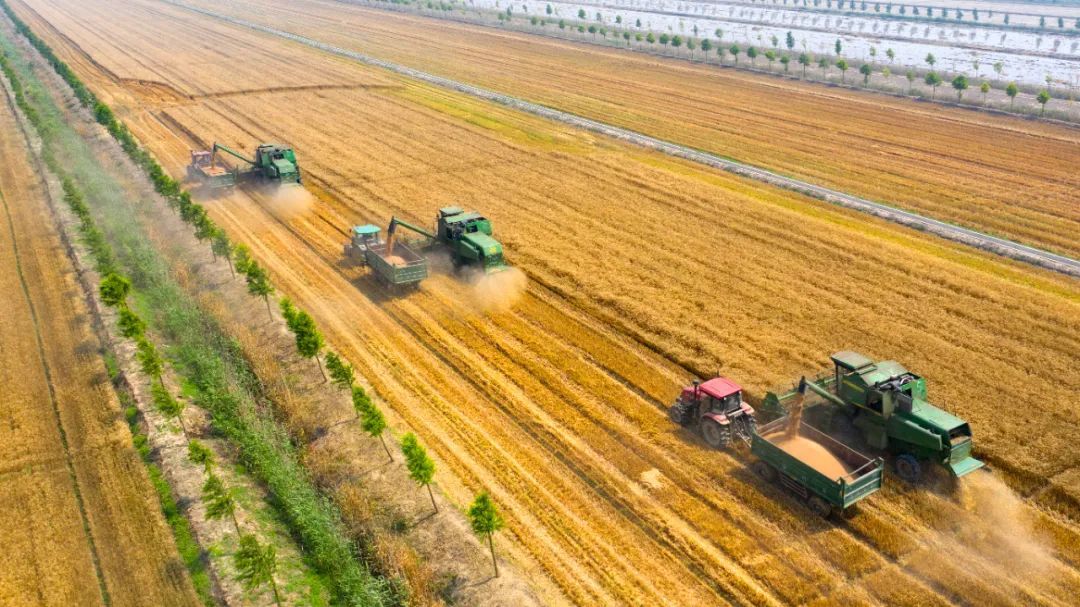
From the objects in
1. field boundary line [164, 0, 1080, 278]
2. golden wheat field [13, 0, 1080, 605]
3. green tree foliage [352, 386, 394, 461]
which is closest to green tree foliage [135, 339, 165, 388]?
golden wheat field [13, 0, 1080, 605]

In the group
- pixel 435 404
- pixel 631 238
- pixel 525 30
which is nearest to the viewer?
pixel 435 404

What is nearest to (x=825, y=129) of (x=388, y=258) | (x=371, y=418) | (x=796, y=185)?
(x=796, y=185)

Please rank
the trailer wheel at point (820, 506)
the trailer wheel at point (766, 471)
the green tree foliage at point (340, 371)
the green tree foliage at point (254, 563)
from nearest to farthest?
1. the green tree foliage at point (254, 563)
2. the trailer wheel at point (820, 506)
3. the trailer wheel at point (766, 471)
4. the green tree foliage at point (340, 371)

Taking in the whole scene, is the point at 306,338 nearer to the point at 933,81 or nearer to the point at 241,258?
the point at 241,258

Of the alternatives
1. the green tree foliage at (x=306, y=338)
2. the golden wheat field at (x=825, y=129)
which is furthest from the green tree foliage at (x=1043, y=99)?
the green tree foliage at (x=306, y=338)

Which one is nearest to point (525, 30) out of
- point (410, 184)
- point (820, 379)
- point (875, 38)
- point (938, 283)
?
point (875, 38)

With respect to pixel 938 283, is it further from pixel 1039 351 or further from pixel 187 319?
pixel 187 319

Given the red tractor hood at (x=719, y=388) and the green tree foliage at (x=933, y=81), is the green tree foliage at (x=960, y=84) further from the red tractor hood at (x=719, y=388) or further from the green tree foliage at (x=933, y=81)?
the red tractor hood at (x=719, y=388)
